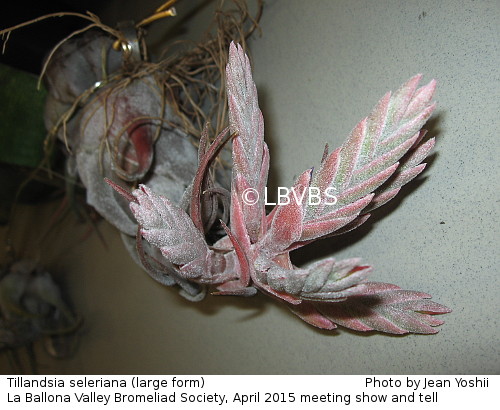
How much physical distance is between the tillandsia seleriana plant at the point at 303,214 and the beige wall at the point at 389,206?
0.04 meters

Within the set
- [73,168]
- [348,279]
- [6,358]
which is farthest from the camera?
[6,358]

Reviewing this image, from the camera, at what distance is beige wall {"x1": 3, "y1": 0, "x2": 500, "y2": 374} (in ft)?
1.30

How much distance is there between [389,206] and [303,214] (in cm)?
17

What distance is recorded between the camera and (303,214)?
338 millimetres

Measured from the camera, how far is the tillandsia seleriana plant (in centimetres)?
31

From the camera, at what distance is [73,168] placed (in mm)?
748

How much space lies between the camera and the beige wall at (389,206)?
1.30ft

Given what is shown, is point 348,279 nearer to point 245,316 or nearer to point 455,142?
point 455,142

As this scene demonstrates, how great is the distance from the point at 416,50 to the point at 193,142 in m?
0.33

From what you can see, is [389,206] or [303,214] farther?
[389,206]

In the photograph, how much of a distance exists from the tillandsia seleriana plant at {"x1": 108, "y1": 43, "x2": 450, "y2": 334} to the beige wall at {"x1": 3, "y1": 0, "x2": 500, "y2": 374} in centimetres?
4

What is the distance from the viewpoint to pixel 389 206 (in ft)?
1.51

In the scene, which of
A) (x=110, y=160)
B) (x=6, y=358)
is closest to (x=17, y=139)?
(x=110, y=160)
